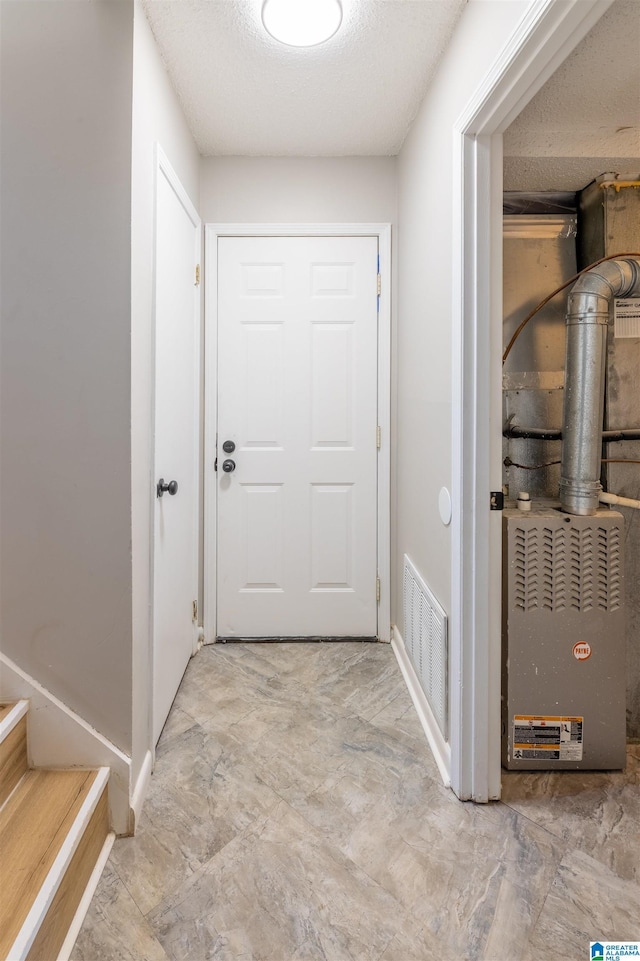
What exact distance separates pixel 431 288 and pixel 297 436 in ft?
3.36

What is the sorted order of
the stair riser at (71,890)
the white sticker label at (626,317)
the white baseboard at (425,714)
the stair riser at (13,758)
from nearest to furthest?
the stair riser at (71,890) < the stair riser at (13,758) < the white baseboard at (425,714) < the white sticker label at (626,317)

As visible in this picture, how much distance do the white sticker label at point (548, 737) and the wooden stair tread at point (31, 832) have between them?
1.34 m

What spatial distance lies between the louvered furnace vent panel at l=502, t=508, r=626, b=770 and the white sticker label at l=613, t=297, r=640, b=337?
0.72 metres

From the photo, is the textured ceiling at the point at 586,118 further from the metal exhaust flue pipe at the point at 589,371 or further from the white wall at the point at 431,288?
the metal exhaust flue pipe at the point at 589,371

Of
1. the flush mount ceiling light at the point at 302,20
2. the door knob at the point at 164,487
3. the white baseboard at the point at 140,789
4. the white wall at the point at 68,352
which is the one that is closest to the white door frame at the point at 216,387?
the door knob at the point at 164,487

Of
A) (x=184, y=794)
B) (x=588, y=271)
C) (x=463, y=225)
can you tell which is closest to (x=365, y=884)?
(x=184, y=794)

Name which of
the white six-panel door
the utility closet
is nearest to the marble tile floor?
the utility closet

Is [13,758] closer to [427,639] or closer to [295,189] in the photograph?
[427,639]

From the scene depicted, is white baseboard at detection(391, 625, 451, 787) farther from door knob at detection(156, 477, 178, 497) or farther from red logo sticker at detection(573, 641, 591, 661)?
door knob at detection(156, 477, 178, 497)

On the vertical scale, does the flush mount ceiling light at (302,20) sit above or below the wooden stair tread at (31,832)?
above

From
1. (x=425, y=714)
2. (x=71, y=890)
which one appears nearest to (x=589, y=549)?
(x=425, y=714)

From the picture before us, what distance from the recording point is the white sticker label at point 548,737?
5.52 feet

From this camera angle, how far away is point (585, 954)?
1101mm

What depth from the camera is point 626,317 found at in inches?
73.0
